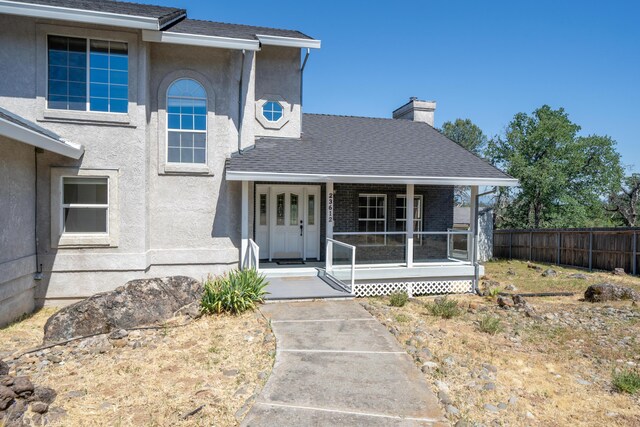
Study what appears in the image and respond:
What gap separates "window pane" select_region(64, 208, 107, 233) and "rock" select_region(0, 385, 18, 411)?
556cm

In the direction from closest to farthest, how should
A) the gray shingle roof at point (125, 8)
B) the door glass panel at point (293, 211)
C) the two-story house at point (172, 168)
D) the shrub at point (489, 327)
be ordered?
the shrub at point (489, 327) → the two-story house at point (172, 168) → the gray shingle roof at point (125, 8) → the door glass panel at point (293, 211)

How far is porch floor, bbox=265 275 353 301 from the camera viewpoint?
365 inches

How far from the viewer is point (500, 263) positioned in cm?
2081

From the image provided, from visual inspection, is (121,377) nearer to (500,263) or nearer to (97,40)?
(97,40)

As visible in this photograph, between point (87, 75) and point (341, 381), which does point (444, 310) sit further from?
point (87, 75)

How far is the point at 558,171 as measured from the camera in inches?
987

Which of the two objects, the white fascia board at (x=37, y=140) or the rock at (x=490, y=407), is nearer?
the rock at (x=490, y=407)

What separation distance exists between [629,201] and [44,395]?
38.4 metres

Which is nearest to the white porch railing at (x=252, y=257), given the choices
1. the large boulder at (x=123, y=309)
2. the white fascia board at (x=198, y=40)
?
the large boulder at (x=123, y=309)

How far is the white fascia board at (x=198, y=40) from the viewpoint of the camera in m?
9.55

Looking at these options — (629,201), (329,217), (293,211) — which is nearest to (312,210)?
(293,211)

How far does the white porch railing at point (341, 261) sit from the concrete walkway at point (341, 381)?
2.67 meters

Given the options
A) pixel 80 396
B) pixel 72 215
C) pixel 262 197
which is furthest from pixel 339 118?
pixel 80 396

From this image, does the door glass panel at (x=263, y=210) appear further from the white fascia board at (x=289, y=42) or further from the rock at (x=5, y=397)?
the rock at (x=5, y=397)
